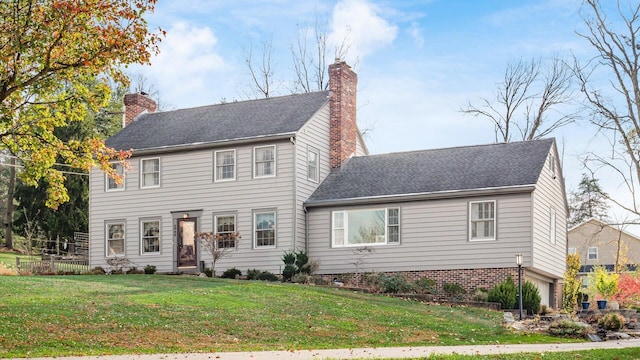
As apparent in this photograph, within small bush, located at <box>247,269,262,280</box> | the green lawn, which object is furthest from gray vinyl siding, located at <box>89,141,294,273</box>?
the green lawn

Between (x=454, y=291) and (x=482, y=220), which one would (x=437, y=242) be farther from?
(x=454, y=291)

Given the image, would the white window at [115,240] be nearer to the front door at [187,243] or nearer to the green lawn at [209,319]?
the front door at [187,243]

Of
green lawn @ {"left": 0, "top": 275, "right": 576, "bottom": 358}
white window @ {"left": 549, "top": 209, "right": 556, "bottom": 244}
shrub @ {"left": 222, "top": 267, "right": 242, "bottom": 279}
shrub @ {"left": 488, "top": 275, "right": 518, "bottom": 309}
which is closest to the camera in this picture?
green lawn @ {"left": 0, "top": 275, "right": 576, "bottom": 358}

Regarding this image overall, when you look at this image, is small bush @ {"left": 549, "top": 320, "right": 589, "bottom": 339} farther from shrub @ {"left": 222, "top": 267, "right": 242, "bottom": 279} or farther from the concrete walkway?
shrub @ {"left": 222, "top": 267, "right": 242, "bottom": 279}

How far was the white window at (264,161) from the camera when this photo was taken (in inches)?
1227

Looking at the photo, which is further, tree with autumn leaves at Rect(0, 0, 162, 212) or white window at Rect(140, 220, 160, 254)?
white window at Rect(140, 220, 160, 254)

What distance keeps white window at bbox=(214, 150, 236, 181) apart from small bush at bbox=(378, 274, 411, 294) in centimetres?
708

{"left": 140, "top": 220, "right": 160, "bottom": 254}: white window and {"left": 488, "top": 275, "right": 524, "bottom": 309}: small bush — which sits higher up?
{"left": 140, "top": 220, "right": 160, "bottom": 254}: white window

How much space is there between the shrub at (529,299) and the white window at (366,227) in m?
4.75

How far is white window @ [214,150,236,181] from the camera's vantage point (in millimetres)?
31925

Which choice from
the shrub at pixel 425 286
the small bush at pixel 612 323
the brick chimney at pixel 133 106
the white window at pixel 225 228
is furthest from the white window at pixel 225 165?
the small bush at pixel 612 323

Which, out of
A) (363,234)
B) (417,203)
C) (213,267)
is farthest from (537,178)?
(213,267)

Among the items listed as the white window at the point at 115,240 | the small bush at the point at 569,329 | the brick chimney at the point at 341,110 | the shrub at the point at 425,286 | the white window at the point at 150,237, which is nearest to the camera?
the small bush at the point at 569,329

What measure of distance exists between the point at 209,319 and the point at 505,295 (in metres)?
11.3
